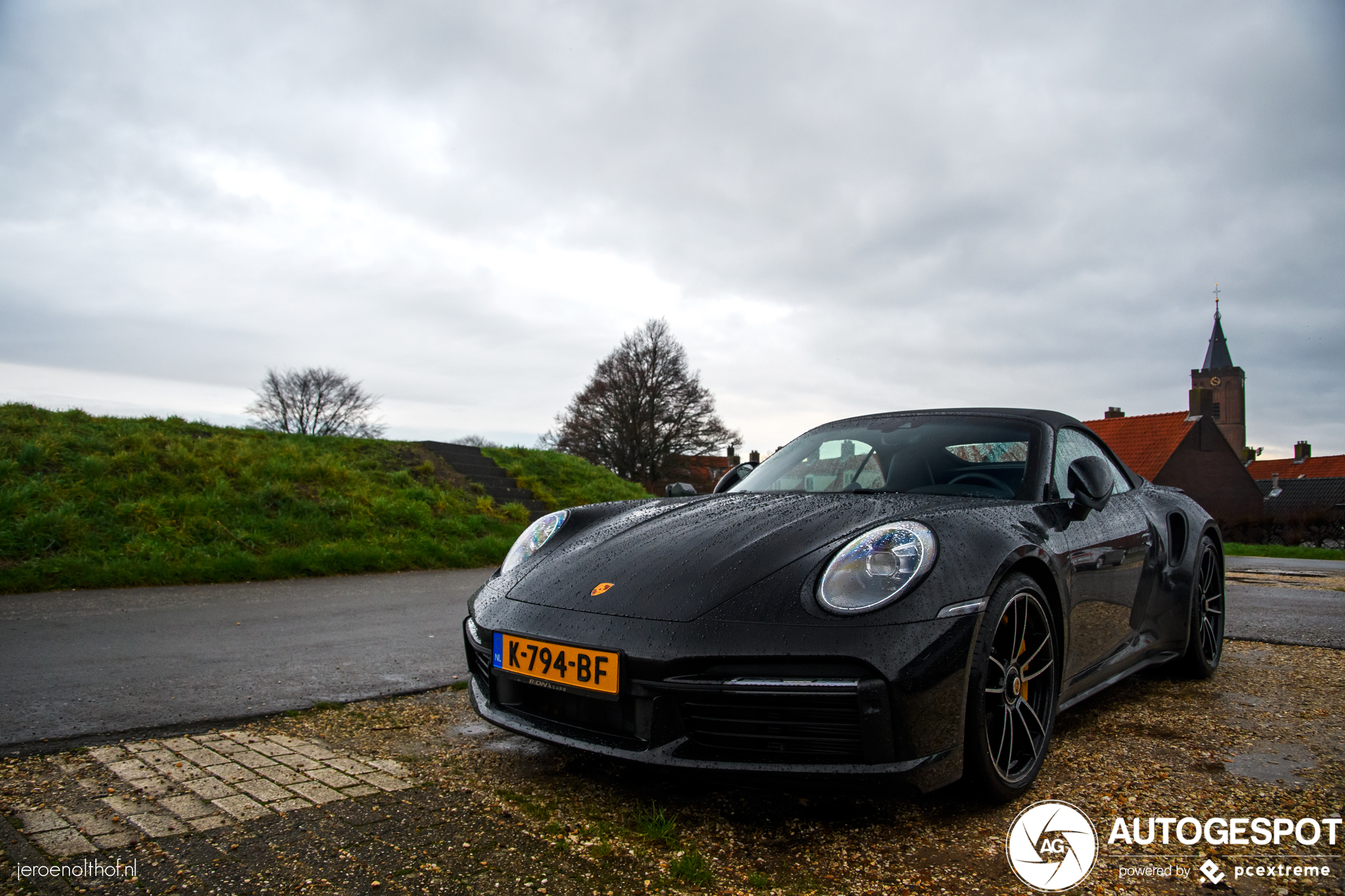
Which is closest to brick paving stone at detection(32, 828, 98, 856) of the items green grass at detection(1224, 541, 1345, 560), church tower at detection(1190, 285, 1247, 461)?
green grass at detection(1224, 541, 1345, 560)

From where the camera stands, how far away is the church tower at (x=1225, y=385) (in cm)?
8112

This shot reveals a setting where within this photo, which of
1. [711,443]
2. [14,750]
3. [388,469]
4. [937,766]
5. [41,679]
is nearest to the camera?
[937,766]

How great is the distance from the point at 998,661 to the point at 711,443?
38.5m

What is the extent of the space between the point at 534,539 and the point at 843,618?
4.93 ft

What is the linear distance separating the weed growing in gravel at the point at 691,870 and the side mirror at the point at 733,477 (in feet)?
6.81

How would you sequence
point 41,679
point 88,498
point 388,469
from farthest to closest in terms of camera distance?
point 388,469 → point 88,498 → point 41,679

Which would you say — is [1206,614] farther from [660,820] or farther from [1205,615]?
[660,820]

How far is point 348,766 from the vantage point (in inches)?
108

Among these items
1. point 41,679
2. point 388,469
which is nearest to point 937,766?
point 41,679

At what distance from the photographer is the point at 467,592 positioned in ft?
23.6

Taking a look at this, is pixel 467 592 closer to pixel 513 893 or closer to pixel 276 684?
pixel 276 684

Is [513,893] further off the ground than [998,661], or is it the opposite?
[998,661]

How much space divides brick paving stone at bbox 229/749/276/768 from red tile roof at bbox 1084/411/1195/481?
43743 mm

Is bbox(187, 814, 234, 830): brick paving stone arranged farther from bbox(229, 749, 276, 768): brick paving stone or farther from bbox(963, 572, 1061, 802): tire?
bbox(963, 572, 1061, 802): tire
